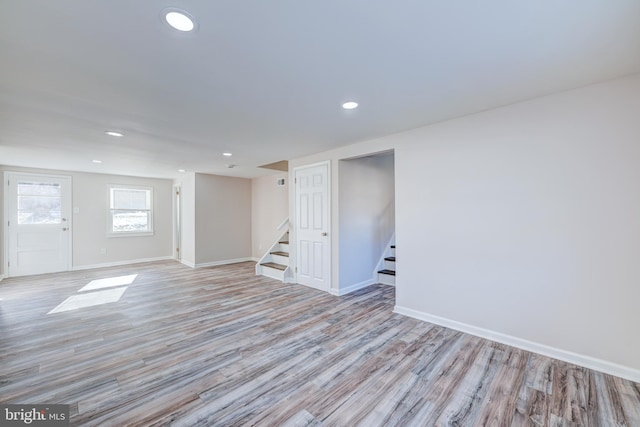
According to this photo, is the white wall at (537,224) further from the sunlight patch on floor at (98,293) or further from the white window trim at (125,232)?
the white window trim at (125,232)

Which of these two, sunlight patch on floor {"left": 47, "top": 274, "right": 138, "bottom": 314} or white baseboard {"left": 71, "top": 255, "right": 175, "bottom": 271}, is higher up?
white baseboard {"left": 71, "top": 255, "right": 175, "bottom": 271}

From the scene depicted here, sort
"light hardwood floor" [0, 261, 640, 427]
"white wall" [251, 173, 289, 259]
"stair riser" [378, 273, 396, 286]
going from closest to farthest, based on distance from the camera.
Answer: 1. "light hardwood floor" [0, 261, 640, 427]
2. "stair riser" [378, 273, 396, 286]
3. "white wall" [251, 173, 289, 259]

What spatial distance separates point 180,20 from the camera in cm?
144

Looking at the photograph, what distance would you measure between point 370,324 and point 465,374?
1151 mm

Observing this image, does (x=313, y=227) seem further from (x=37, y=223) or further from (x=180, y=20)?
(x=37, y=223)

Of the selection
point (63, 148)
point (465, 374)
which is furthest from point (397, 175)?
point (63, 148)

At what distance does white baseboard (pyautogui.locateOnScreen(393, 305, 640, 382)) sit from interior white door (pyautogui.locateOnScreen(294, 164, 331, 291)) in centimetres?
173

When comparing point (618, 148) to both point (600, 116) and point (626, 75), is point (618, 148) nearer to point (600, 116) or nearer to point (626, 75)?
point (600, 116)

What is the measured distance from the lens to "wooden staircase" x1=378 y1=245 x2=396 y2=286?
15.7ft

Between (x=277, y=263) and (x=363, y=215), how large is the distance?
7.72 feet

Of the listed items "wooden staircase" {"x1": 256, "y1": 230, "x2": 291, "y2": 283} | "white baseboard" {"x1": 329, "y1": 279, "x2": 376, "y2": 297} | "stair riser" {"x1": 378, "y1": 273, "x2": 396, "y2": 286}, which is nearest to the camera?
"white baseboard" {"x1": 329, "y1": 279, "x2": 376, "y2": 297}

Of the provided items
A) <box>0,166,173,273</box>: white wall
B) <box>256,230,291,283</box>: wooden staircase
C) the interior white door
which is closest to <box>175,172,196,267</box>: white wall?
<box>0,166,173,273</box>: white wall

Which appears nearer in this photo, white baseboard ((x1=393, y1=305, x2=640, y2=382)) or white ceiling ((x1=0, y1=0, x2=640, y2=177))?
white ceiling ((x1=0, y1=0, x2=640, y2=177))

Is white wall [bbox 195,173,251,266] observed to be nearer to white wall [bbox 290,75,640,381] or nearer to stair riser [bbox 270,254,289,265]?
stair riser [bbox 270,254,289,265]
